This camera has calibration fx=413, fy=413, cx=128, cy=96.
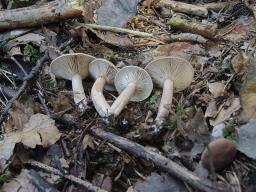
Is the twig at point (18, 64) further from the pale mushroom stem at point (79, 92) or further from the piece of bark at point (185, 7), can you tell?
the piece of bark at point (185, 7)

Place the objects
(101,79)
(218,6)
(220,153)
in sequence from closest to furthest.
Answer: (220,153), (101,79), (218,6)

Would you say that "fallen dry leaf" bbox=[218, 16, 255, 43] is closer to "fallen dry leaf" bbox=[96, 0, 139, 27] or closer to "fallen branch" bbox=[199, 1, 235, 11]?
"fallen branch" bbox=[199, 1, 235, 11]

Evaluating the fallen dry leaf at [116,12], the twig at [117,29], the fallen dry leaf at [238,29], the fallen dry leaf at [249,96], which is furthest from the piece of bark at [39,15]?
the fallen dry leaf at [249,96]

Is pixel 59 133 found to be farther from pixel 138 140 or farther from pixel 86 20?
pixel 86 20

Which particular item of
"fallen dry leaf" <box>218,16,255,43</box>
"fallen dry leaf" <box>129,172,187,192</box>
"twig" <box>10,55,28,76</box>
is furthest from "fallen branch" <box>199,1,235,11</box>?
"fallen dry leaf" <box>129,172,187,192</box>

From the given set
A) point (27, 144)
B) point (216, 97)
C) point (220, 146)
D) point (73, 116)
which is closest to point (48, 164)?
point (27, 144)

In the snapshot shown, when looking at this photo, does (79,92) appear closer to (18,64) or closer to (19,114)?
(19,114)

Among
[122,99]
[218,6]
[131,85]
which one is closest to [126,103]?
[122,99]
